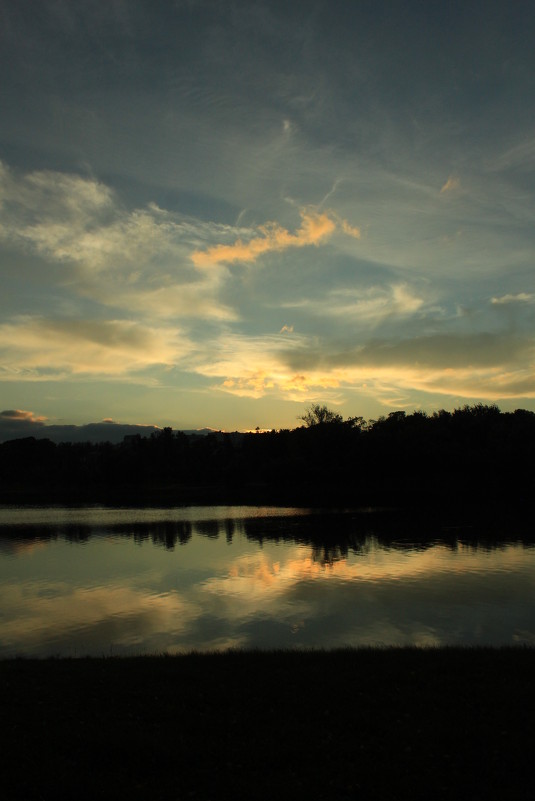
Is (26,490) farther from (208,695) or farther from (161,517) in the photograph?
(208,695)

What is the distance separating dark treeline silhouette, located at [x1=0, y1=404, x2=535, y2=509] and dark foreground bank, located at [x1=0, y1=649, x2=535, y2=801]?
207 ft

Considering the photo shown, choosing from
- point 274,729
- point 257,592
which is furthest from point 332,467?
point 274,729

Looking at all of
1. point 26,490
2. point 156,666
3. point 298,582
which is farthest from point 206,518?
point 26,490

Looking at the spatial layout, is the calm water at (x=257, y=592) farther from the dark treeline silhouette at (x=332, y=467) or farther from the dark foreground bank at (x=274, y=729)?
the dark treeline silhouette at (x=332, y=467)

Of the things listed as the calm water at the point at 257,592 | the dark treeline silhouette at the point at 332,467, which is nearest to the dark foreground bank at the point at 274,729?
the calm water at the point at 257,592

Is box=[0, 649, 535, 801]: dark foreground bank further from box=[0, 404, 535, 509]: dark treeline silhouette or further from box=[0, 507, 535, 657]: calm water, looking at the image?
box=[0, 404, 535, 509]: dark treeline silhouette

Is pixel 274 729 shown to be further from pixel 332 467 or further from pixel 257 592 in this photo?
pixel 332 467

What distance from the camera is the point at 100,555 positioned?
3862 centimetres

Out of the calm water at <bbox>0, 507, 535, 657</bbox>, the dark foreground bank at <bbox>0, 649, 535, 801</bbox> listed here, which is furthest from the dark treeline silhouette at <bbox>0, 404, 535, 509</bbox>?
the dark foreground bank at <bbox>0, 649, 535, 801</bbox>

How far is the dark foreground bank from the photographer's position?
7.64 m

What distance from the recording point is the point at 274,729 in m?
9.12

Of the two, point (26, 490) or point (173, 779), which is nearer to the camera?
point (173, 779)

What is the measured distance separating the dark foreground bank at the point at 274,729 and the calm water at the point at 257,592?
538 cm

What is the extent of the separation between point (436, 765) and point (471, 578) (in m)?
20.7
